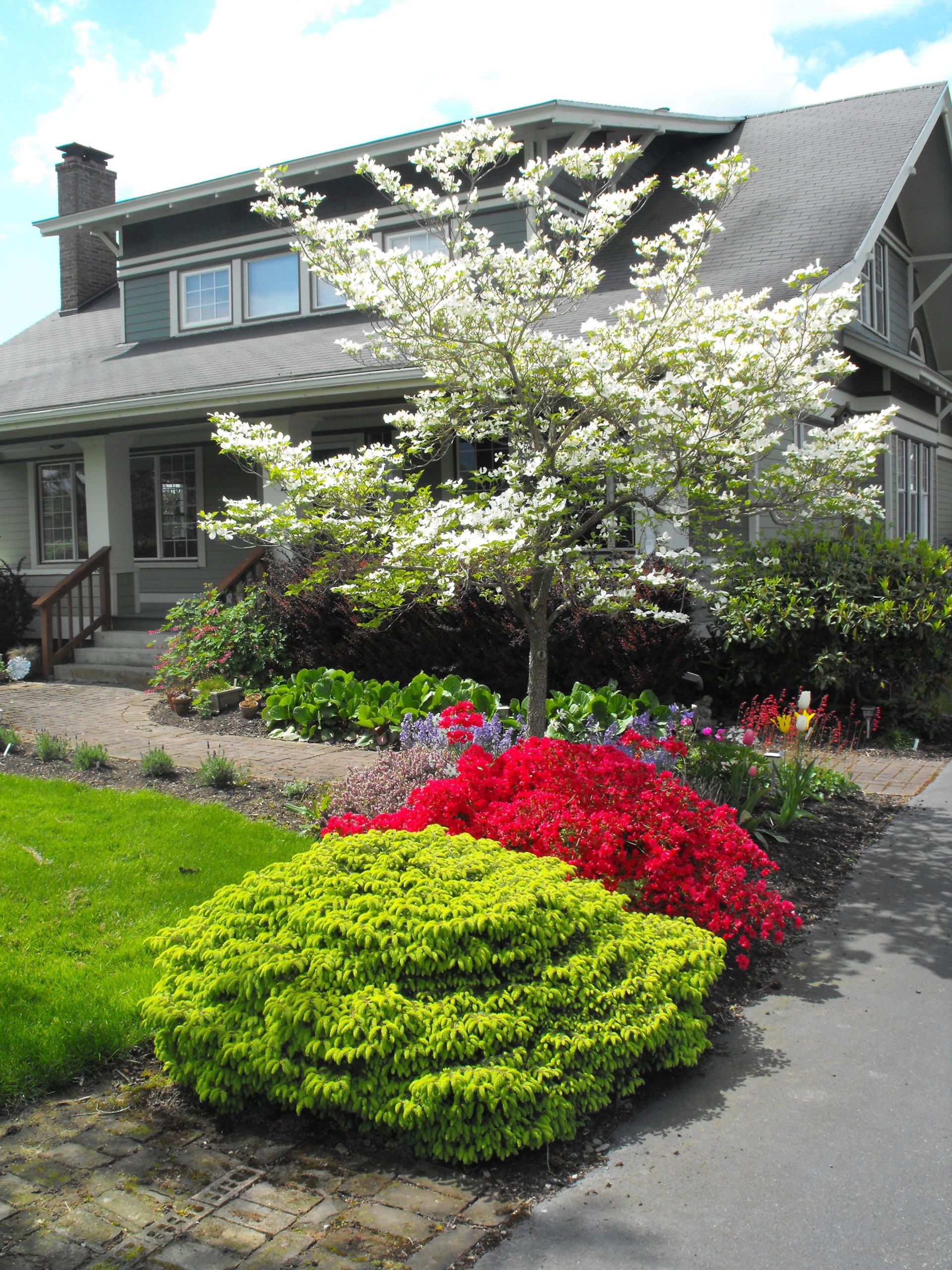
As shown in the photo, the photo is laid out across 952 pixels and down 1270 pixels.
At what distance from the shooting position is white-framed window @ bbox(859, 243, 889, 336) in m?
14.1

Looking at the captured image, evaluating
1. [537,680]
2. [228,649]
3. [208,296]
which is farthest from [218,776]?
[208,296]

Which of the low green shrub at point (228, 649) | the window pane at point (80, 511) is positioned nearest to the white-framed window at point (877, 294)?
the low green shrub at point (228, 649)

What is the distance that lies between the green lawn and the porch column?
751 cm

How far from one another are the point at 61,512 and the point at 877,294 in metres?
13.4

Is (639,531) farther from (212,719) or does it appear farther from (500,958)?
(500,958)

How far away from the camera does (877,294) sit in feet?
48.0

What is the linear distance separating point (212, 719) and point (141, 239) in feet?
33.1

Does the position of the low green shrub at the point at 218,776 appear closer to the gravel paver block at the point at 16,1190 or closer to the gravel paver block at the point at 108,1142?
the gravel paver block at the point at 108,1142

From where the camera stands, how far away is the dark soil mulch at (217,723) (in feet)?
30.6

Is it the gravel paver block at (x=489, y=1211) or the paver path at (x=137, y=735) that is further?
the paver path at (x=137, y=735)

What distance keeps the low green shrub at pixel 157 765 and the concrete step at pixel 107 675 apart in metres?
4.92

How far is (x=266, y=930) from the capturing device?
3.38 meters

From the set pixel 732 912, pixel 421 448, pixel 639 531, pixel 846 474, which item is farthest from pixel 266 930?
pixel 639 531

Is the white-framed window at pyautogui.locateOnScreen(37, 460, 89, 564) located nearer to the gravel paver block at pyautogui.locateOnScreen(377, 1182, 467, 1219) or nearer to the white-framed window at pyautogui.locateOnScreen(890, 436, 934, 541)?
the white-framed window at pyautogui.locateOnScreen(890, 436, 934, 541)
